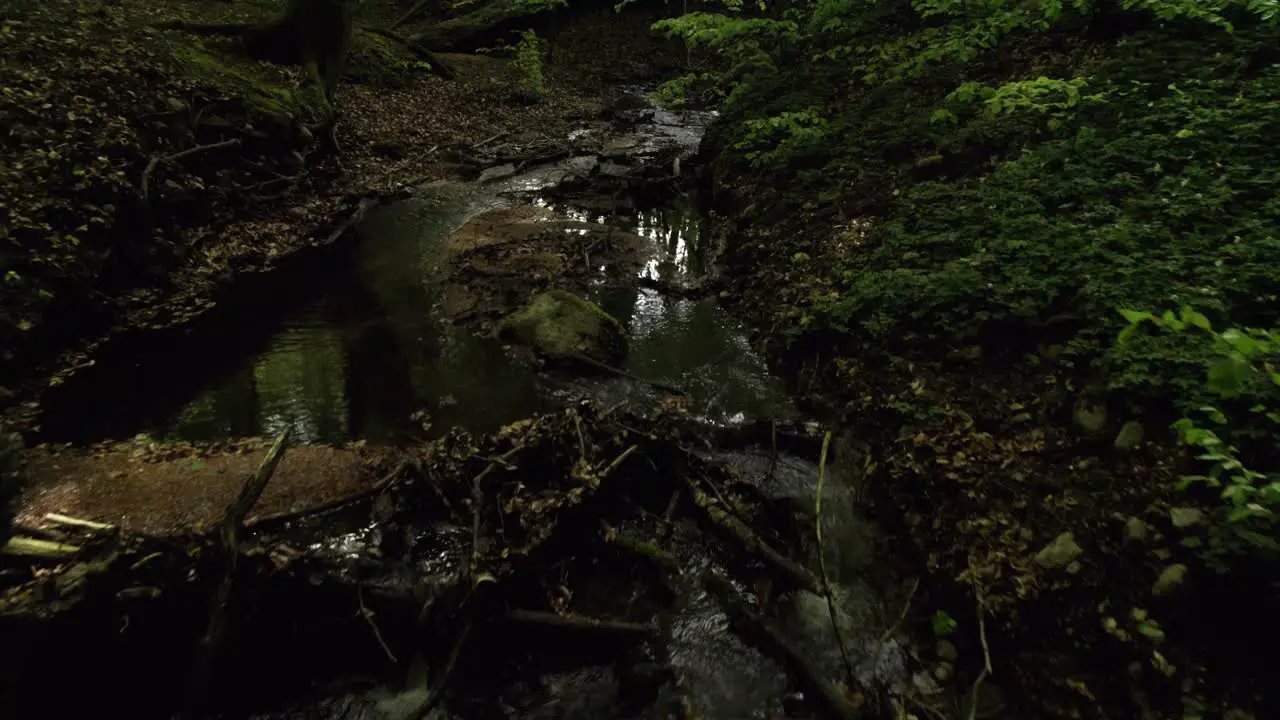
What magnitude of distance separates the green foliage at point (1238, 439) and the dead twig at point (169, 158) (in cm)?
1102

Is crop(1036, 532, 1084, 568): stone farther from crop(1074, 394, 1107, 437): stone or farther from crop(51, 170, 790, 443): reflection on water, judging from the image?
crop(51, 170, 790, 443): reflection on water

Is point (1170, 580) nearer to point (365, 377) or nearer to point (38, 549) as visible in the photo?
point (38, 549)

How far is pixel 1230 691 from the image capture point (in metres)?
2.95

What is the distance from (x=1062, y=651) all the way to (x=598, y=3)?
119 feet

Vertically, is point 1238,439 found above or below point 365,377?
above

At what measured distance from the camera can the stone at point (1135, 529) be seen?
355 centimetres

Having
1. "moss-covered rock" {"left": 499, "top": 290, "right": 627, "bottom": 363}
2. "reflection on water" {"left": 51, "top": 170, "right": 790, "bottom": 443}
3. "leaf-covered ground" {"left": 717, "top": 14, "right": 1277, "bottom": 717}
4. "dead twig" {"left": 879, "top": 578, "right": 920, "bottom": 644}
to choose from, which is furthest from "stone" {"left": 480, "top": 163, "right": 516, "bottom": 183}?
"dead twig" {"left": 879, "top": 578, "right": 920, "bottom": 644}

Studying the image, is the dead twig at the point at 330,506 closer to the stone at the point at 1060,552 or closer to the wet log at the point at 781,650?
the wet log at the point at 781,650

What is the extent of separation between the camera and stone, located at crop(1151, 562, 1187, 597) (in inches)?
128

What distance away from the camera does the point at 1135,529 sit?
11.7ft

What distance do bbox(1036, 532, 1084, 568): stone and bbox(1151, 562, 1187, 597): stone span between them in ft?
1.37

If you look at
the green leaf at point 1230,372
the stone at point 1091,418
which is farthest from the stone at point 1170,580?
the green leaf at point 1230,372

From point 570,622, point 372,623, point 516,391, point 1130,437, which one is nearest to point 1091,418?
point 1130,437

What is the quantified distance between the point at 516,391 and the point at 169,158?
7.07m
